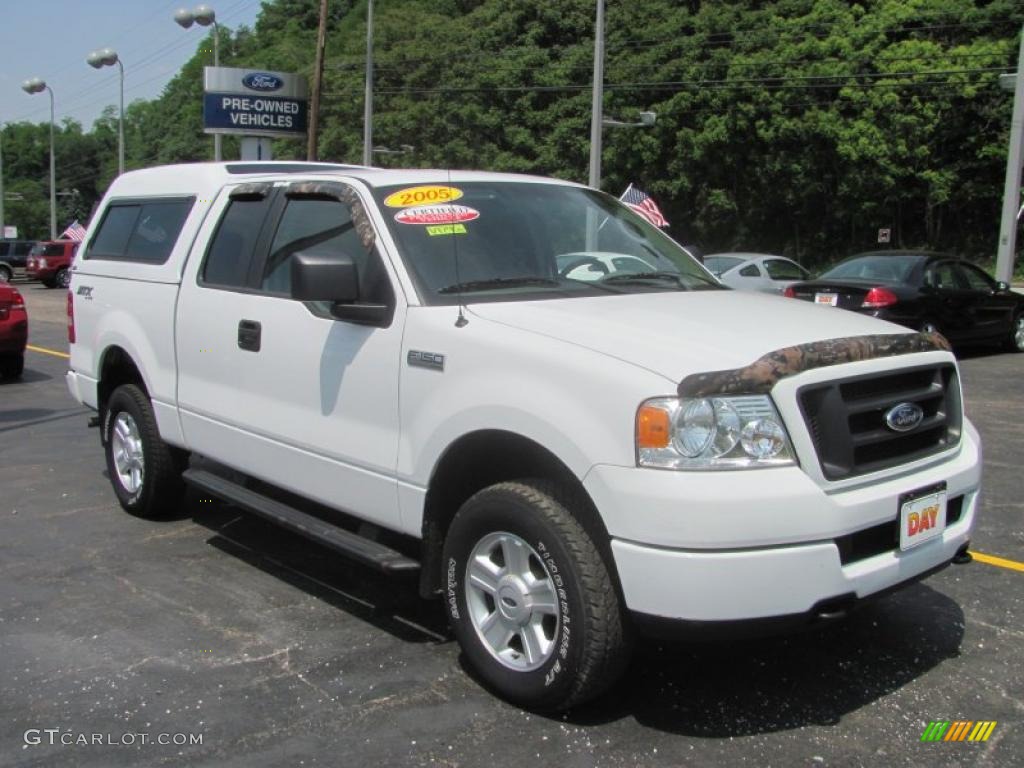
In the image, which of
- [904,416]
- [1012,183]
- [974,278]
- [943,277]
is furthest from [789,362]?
[1012,183]

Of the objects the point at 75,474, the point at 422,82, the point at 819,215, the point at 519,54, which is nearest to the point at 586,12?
the point at 519,54

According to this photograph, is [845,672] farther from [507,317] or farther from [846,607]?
[507,317]

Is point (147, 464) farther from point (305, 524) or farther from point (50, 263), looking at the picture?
point (50, 263)

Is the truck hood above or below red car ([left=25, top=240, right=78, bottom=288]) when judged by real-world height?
above

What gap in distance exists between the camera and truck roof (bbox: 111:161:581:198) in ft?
14.6

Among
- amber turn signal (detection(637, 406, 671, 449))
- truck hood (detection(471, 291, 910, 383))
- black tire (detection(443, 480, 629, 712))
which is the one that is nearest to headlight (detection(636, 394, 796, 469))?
amber turn signal (detection(637, 406, 671, 449))

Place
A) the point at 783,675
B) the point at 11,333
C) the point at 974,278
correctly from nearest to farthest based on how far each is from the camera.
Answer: the point at 783,675 < the point at 11,333 < the point at 974,278

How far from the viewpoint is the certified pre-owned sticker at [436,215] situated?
4.10 m

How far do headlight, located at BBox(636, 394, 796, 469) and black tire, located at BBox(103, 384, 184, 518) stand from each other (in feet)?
11.4

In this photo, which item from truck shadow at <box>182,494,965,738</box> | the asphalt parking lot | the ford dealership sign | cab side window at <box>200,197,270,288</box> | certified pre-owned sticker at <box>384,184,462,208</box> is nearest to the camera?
the asphalt parking lot

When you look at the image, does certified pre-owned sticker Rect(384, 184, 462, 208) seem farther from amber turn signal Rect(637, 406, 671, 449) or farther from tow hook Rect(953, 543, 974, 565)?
tow hook Rect(953, 543, 974, 565)

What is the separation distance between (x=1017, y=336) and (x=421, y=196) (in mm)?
12976

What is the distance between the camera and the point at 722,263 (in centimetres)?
1861

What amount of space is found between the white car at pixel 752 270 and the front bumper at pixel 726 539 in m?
14.8
